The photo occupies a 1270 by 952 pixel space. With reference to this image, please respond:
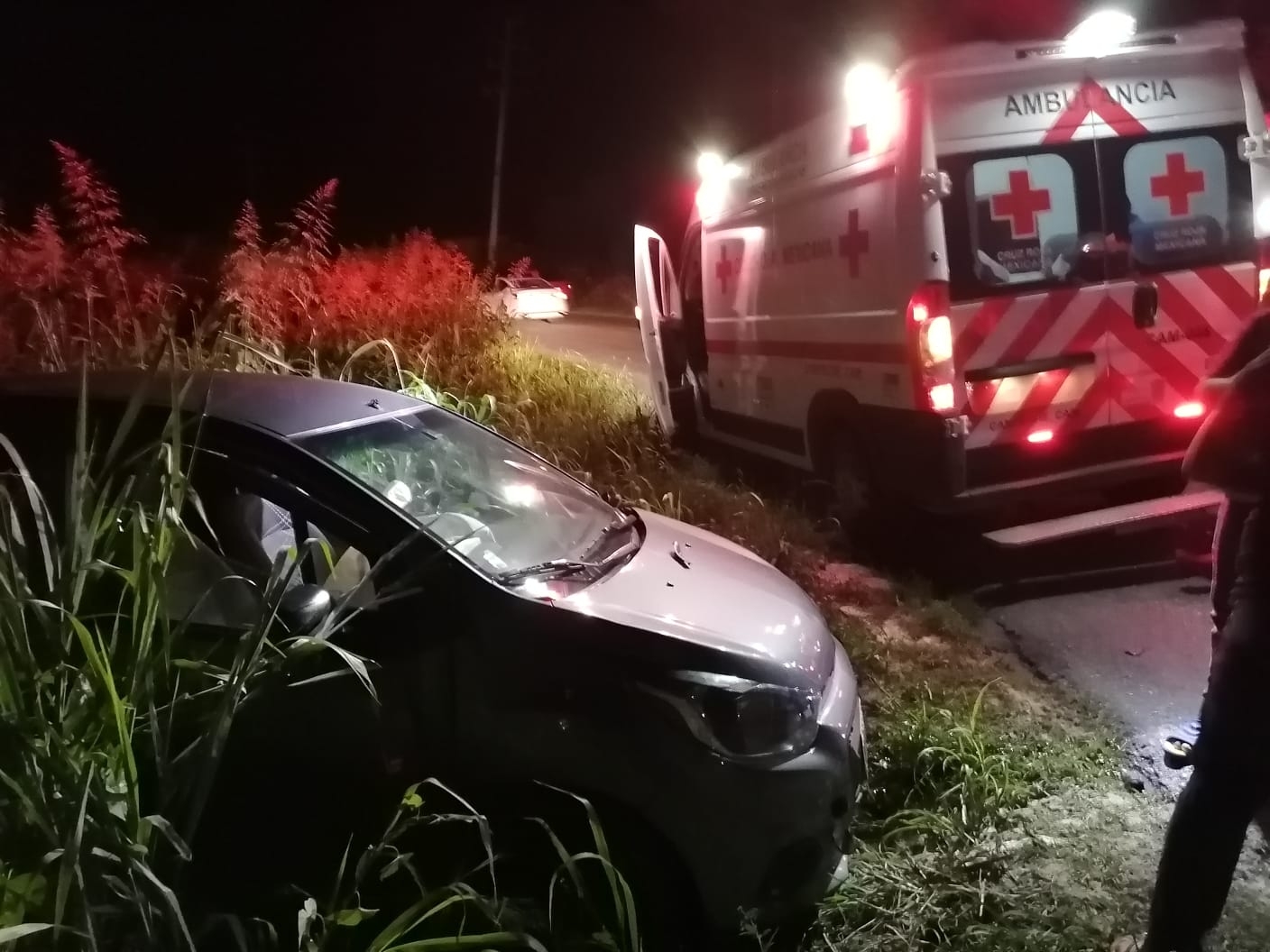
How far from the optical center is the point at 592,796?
2.54 meters

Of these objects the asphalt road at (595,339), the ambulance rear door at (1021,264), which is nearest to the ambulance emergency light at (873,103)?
the ambulance rear door at (1021,264)

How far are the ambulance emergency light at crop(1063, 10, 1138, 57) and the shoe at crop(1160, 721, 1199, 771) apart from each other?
311cm

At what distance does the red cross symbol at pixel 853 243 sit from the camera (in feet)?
18.1

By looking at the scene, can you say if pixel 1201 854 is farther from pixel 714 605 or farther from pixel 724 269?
pixel 724 269

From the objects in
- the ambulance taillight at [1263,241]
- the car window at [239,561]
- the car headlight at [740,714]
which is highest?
the ambulance taillight at [1263,241]

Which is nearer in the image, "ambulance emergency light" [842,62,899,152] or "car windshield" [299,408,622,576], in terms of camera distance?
"car windshield" [299,408,622,576]

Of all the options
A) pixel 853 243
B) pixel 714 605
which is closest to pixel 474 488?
pixel 714 605

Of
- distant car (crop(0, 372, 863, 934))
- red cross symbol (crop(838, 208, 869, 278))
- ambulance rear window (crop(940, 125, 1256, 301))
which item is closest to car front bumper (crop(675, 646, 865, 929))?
distant car (crop(0, 372, 863, 934))

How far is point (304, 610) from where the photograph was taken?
8.07 feet

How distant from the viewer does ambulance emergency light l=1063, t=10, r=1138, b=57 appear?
4.94 m

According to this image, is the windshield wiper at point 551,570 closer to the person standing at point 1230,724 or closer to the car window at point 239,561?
the car window at point 239,561

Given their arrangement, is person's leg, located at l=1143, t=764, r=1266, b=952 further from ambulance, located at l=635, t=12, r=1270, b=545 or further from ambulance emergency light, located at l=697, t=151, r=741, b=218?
ambulance emergency light, located at l=697, t=151, r=741, b=218

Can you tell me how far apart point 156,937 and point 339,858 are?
52 cm

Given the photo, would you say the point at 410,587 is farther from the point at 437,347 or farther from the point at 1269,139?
the point at 437,347
